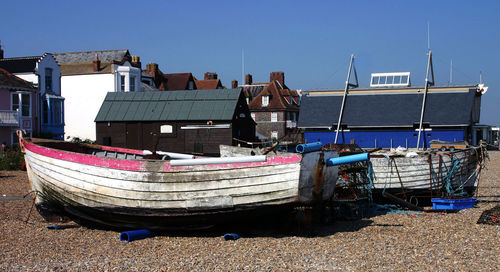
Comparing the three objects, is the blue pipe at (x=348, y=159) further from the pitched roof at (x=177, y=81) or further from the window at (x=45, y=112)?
the pitched roof at (x=177, y=81)

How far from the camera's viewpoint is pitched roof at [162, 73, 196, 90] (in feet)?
194

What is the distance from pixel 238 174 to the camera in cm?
1133

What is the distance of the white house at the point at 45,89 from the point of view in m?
37.3

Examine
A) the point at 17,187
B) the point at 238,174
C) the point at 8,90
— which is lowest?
the point at 17,187

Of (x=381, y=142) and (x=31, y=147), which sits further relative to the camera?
(x=381, y=142)

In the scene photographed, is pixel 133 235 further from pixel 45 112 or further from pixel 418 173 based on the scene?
pixel 45 112

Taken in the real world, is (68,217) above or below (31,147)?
below

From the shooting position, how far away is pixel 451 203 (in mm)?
15453

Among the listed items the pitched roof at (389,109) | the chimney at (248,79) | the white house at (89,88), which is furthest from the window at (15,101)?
the chimney at (248,79)

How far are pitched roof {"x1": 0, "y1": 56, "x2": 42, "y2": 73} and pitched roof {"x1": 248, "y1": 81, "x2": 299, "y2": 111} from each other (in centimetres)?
2972

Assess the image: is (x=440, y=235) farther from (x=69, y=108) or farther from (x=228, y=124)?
(x=69, y=108)

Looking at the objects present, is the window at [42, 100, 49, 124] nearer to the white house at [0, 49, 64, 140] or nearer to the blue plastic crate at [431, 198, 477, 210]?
the white house at [0, 49, 64, 140]

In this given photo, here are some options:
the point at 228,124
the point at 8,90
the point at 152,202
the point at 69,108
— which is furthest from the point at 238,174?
the point at 69,108

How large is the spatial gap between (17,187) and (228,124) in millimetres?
14425
